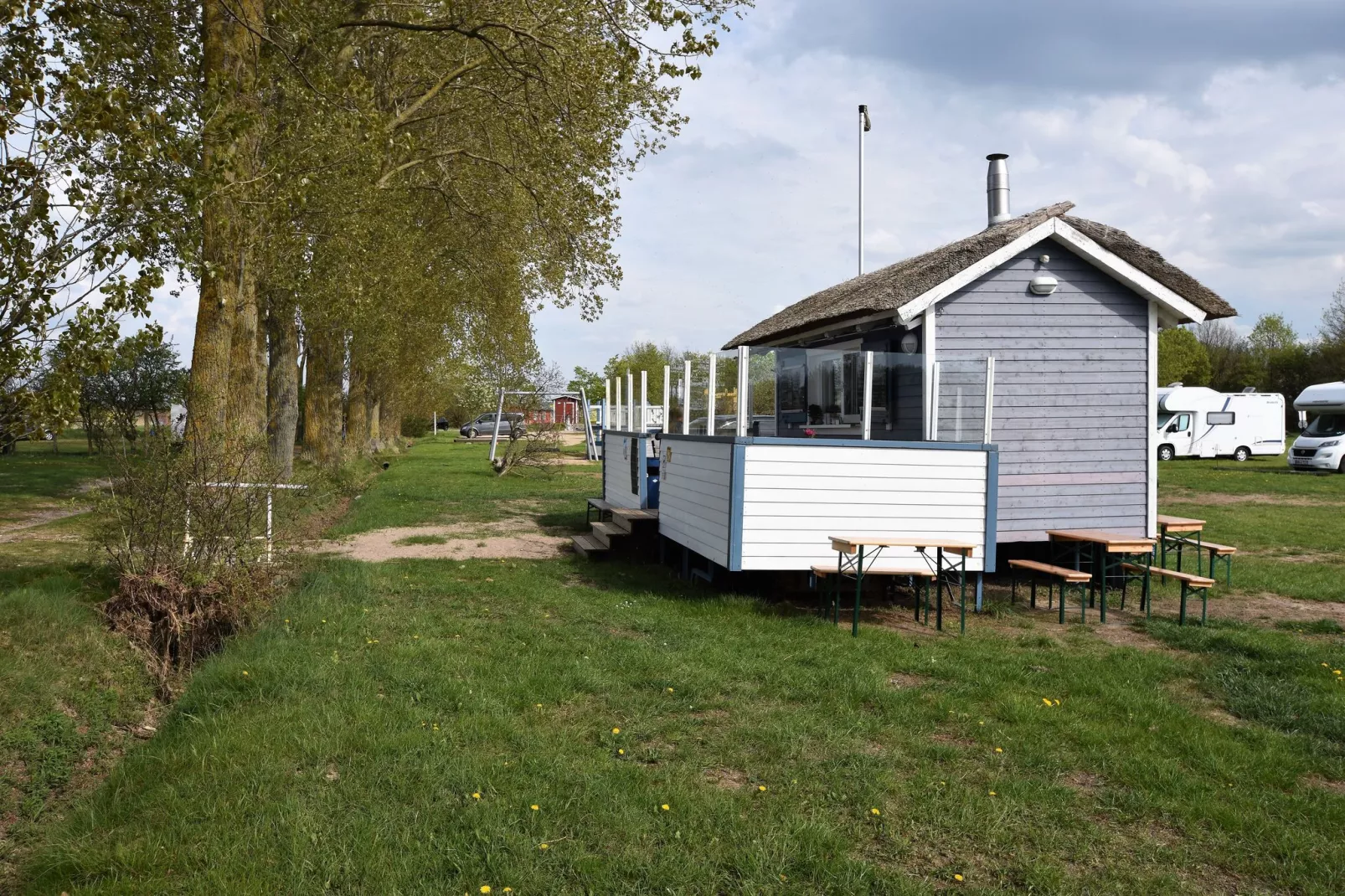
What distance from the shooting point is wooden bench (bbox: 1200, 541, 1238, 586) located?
10.2 metres

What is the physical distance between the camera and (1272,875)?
4.08 m

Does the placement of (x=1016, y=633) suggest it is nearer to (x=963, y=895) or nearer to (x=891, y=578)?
(x=891, y=578)

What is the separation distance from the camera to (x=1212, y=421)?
35156 millimetres

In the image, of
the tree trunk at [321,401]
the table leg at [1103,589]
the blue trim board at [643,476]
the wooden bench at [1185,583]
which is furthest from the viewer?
the tree trunk at [321,401]

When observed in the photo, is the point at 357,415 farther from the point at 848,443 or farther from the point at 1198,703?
the point at 1198,703

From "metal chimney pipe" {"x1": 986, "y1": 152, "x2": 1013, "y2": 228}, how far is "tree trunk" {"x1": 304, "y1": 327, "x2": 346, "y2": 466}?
14944 millimetres

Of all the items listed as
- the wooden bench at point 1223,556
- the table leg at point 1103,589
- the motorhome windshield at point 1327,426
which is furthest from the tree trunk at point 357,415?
the motorhome windshield at point 1327,426

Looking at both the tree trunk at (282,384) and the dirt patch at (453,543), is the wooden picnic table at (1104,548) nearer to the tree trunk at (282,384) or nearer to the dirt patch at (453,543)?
the dirt patch at (453,543)

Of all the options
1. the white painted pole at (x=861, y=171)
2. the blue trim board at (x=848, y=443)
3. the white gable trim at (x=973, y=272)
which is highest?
the white painted pole at (x=861, y=171)

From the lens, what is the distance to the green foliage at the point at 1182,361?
63938mm

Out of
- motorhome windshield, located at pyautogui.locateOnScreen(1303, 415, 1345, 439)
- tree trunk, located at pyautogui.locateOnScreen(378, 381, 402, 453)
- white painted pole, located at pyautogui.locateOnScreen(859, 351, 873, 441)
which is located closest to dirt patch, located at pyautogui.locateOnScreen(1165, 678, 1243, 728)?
white painted pole, located at pyautogui.locateOnScreen(859, 351, 873, 441)

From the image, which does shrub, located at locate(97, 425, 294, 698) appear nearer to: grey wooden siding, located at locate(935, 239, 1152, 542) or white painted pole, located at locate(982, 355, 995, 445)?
white painted pole, located at locate(982, 355, 995, 445)

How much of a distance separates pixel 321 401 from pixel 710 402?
16.2 metres

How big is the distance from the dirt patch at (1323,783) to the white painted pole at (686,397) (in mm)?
6474
